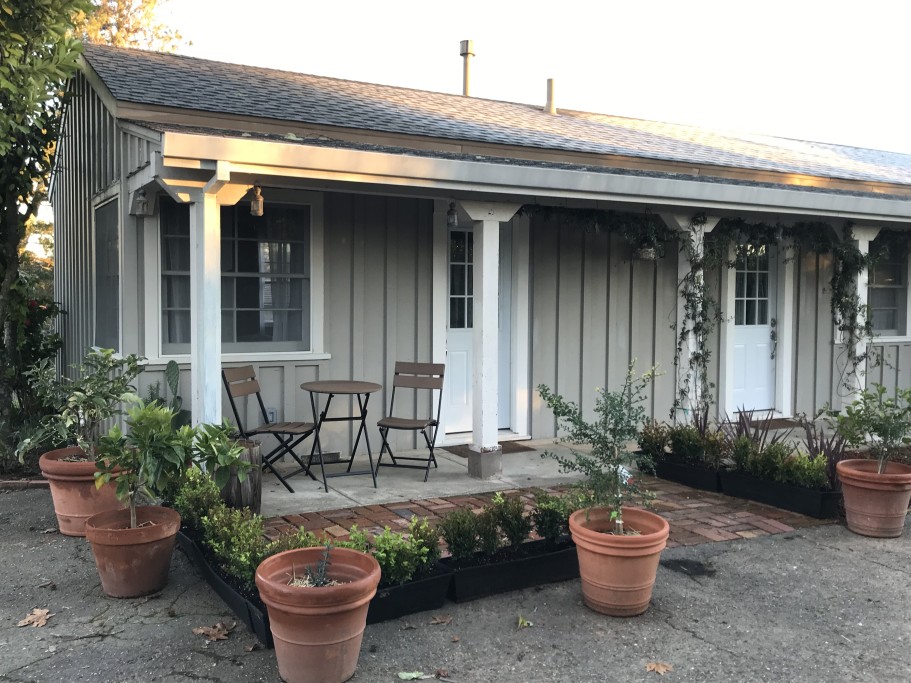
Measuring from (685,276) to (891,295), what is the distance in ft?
11.8

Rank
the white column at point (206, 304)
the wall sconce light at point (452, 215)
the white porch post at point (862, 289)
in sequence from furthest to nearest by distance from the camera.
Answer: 1. the white porch post at point (862, 289)
2. the wall sconce light at point (452, 215)
3. the white column at point (206, 304)

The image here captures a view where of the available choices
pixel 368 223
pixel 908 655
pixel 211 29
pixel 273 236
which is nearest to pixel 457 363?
pixel 368 223

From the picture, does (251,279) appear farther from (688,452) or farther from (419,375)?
(688,452)

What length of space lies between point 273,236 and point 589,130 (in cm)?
448

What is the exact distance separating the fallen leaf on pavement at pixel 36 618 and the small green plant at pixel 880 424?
14.7ft

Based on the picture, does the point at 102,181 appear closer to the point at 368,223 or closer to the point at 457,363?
the point at 368,223

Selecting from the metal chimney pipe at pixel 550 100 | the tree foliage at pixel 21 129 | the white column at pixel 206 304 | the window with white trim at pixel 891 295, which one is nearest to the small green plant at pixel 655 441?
the white column at pixel 206 304

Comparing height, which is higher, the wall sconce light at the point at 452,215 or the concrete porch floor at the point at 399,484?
the wall sconce light at the point at 452,215

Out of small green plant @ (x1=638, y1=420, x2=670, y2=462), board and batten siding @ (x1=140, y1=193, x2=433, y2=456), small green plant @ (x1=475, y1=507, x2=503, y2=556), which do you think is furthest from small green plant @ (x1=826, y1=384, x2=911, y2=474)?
board and batten siding @ (x1=140, y1=193, x2=433, y2=456)

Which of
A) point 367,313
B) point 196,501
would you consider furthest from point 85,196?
point 196,501

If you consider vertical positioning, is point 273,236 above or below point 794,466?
above

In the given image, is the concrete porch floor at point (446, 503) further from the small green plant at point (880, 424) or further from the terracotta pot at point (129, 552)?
the terracotta pot at point (129, 552)

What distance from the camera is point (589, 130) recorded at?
9305 millimetres

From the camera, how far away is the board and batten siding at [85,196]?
5.89 meters
